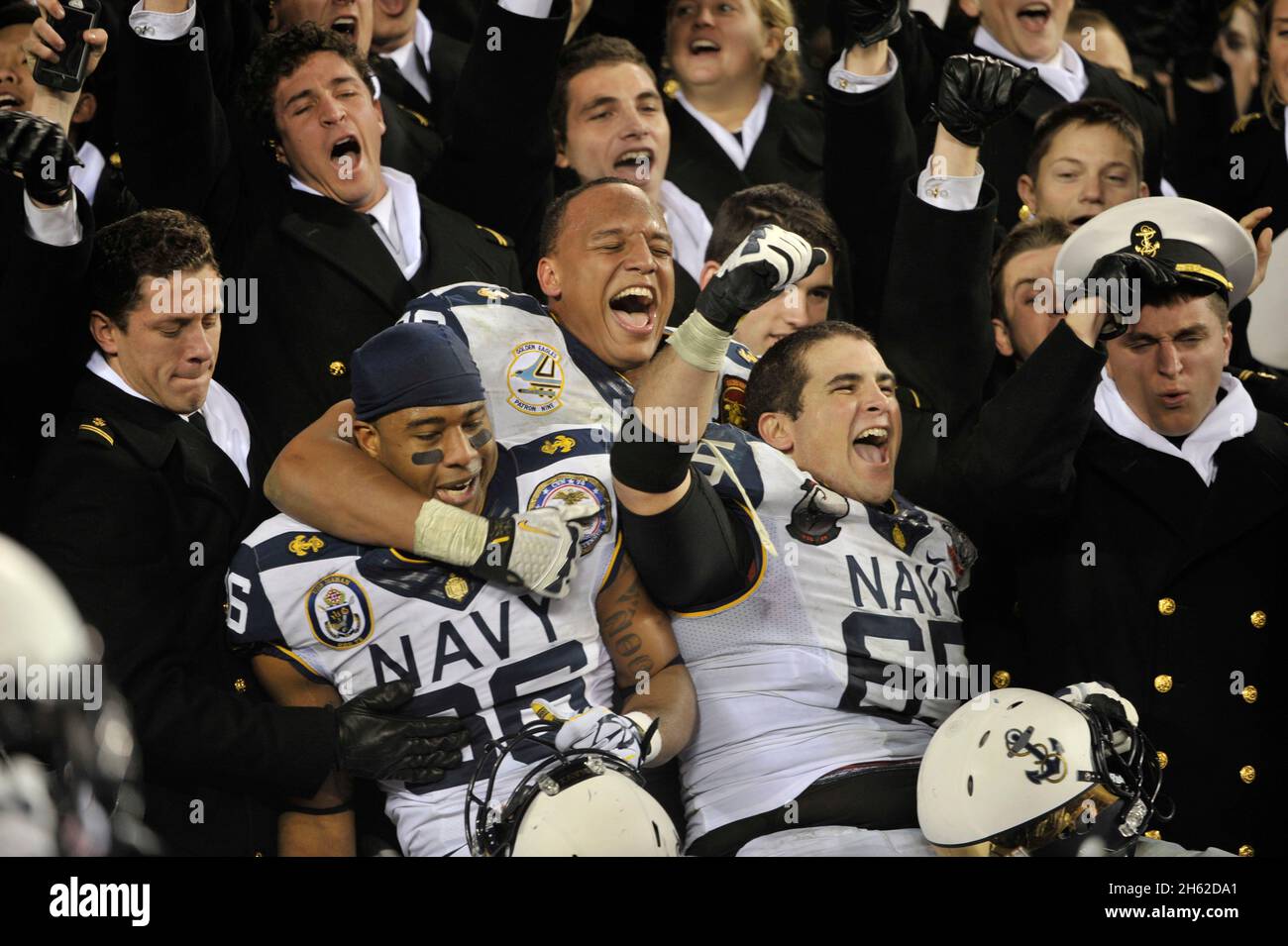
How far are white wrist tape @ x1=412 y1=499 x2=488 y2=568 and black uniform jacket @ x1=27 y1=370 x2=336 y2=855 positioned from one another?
0.37m

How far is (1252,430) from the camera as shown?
412 cm

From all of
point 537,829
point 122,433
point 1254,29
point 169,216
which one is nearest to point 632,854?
point 537,829

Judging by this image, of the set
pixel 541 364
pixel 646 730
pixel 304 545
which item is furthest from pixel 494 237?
pixel 646 730

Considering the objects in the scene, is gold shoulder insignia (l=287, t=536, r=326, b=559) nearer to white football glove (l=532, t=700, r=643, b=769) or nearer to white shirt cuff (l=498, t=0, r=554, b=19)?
white football glove (l=532, t=700, r=643, b=769)

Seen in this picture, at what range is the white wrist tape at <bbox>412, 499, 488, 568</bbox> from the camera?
3.66 metres

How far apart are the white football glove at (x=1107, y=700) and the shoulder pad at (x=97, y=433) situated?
1.91 meters

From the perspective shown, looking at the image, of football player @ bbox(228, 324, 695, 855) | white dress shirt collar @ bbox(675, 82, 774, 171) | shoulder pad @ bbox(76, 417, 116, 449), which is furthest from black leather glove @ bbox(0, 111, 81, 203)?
white dress shirt collar @ bbox(675, 82, 774, 171)

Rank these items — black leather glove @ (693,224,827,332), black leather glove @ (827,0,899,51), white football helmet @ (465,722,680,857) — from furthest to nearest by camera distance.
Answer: black leather glove @ (827,0,899,51), black leather glove @ (693,224,827,332), white football helmet @ (465,722,680,857)

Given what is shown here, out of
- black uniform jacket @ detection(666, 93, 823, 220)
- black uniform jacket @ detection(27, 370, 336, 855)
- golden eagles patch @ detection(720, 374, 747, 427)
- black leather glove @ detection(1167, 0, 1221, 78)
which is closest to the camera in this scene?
black uniform jacket @ detection(27, 370, 336, 855)

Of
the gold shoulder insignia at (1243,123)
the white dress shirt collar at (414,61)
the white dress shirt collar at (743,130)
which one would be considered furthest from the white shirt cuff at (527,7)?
the gold shoulder insignia at (1243,123)

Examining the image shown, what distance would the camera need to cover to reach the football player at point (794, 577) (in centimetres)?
362

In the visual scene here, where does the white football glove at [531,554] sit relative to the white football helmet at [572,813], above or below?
above

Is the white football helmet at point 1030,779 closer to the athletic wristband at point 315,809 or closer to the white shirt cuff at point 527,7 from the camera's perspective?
the athletic wristband at point 315,809

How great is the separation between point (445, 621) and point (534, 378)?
1.96 ft
